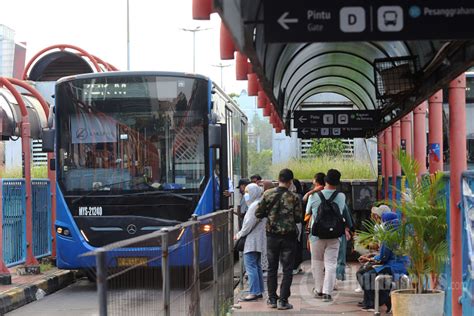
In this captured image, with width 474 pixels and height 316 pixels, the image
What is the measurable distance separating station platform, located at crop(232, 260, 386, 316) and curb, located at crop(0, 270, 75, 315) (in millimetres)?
3396

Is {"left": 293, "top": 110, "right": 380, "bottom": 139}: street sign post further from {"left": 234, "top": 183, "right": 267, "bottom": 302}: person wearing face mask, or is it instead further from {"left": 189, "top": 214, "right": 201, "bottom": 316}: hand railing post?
{"left": 189, "top": 214, "right": 201, "bottom": 316}: hand railing post

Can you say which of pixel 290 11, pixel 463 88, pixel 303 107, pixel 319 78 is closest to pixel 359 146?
pixel 303 107

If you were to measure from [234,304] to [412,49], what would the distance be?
4.24 m

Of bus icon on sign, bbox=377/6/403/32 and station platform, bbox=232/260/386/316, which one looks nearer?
bus icon on sign, bbox=377/6/403/32

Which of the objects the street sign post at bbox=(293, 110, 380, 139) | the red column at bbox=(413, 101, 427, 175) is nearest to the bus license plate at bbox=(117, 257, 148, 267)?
A: the red column at bbox=(413, 101, 427, 175)

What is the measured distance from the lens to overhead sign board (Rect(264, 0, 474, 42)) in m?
7.02

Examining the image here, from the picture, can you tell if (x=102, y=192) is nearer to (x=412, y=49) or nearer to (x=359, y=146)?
(x=412, y=49)

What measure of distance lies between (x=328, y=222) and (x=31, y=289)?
5407 mm

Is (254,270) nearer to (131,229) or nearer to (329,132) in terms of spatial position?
(131,229)

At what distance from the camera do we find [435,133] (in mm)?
12320

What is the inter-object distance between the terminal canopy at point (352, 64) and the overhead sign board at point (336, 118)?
30 cm

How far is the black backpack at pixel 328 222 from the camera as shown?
1252 cm

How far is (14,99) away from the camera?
53.8ft

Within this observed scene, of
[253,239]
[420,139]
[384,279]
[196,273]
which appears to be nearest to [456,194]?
[384,279]
